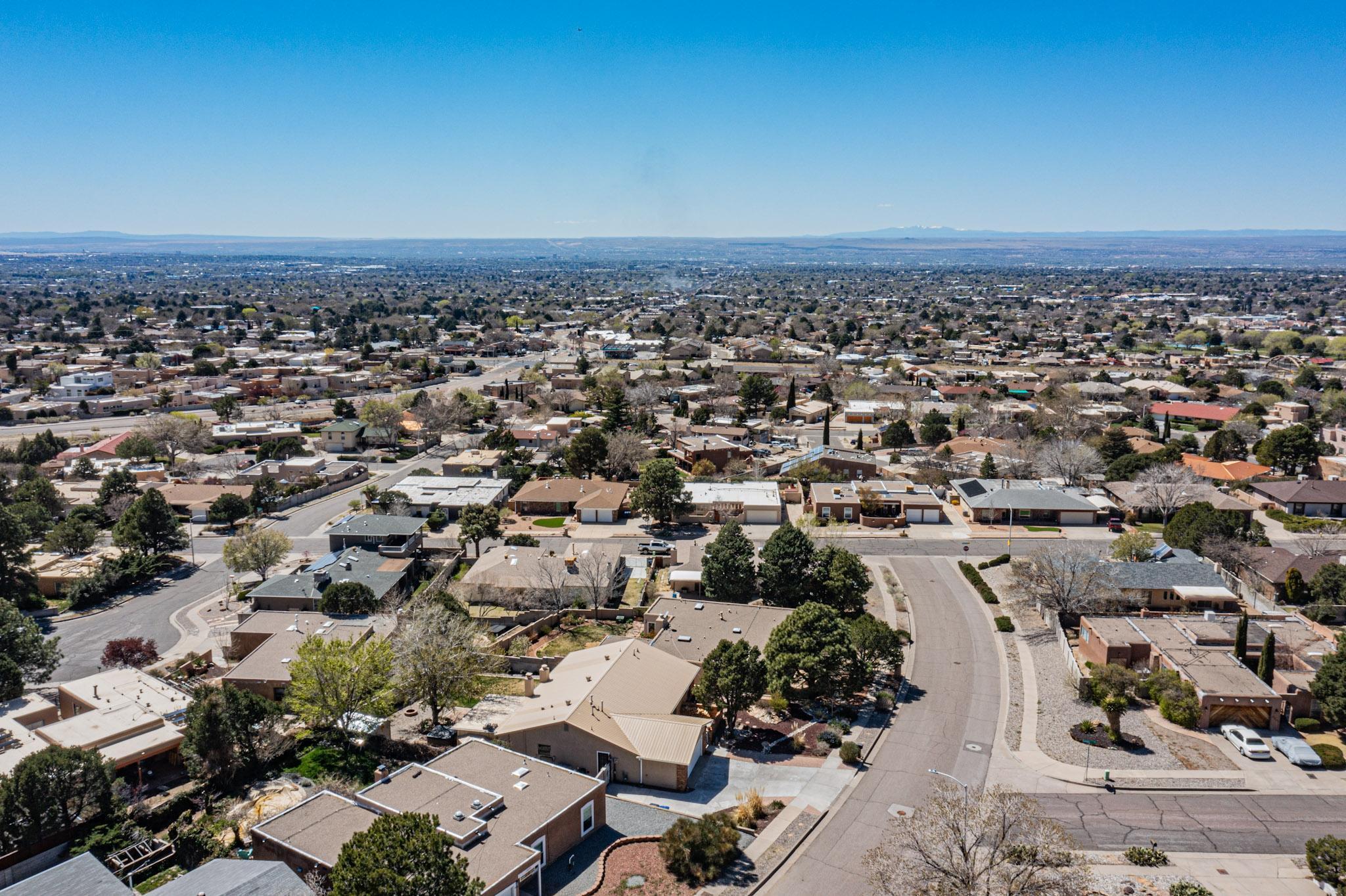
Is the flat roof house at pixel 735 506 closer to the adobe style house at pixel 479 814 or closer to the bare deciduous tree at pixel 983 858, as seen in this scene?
the adobe style house at pixel 479 814

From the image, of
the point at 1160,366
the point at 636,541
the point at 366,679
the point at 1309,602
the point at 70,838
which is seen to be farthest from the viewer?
the point at 1160,366

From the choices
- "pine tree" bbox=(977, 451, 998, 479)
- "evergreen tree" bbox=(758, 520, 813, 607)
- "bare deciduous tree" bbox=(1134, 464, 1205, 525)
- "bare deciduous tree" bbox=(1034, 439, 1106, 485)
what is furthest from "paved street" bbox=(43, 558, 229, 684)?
"bare deciduous tree" bbox=(1134, 464, 1205, 525)

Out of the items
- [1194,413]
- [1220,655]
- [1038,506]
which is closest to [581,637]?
[1220,655]

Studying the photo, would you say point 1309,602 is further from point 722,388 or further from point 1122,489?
point 722,388

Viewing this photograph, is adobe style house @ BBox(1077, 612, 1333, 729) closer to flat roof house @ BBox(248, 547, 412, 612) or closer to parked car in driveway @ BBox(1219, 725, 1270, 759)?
parked car in driveway @ BBox(1219, 725, 1270, 759)

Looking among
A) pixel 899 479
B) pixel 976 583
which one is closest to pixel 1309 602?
pixel 976 583

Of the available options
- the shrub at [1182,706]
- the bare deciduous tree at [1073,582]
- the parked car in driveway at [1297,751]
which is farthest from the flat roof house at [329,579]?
the parked car in driveway at [1297,751]
